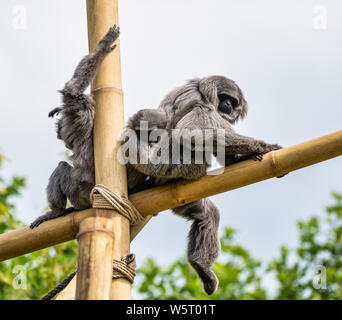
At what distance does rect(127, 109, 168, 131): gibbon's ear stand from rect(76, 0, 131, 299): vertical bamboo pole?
10.1 inches

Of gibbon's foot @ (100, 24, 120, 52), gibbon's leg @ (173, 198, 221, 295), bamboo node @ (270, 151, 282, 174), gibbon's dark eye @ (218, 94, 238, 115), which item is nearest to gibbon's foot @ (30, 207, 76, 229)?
gibbon's leg @ (173, 198, 221, 295)

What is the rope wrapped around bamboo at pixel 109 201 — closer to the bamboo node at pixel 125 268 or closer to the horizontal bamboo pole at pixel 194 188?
the horizontal bamboo pole at pixel 194 188

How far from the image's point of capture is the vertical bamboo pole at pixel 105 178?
4.70m

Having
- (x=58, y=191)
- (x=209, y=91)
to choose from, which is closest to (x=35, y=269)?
(x=58, y=191)

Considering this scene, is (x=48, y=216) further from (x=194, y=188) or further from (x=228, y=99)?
(x=228, y=99)

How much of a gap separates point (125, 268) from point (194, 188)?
→ 118 cm

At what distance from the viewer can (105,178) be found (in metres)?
5.82

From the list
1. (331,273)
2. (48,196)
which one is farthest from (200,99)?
(331,273)

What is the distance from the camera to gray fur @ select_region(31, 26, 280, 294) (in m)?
6.16

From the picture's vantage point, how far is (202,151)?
20.6 feet

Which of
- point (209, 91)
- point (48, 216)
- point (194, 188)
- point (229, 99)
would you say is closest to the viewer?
point (194, 188)
